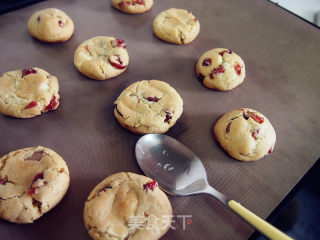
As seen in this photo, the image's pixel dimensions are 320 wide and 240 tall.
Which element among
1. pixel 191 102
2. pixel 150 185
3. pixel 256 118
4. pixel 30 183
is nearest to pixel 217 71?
pixel 191 102

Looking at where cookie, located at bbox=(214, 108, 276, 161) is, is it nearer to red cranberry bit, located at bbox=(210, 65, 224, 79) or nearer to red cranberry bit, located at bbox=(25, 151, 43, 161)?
red cranberry bit, located at bbox=(210, 65, 224, 79)

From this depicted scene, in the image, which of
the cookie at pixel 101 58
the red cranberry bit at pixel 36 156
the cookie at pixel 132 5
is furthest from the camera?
the cookie at pixel 132 5

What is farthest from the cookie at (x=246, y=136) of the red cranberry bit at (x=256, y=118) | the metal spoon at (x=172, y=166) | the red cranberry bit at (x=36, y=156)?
the red cranberry bit at (x=36, y=156)

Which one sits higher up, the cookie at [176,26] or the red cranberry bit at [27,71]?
the cookie at [176,26]

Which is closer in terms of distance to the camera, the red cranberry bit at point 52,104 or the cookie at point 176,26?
the red cranberry bit at point 52,104

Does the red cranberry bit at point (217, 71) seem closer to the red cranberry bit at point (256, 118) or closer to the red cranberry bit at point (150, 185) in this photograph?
the red cranberry bit at point (256, 118)

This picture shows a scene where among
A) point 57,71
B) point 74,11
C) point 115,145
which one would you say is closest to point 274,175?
point 115,145

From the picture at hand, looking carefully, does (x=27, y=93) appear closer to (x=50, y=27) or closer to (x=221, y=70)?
(x=50, y=27)
